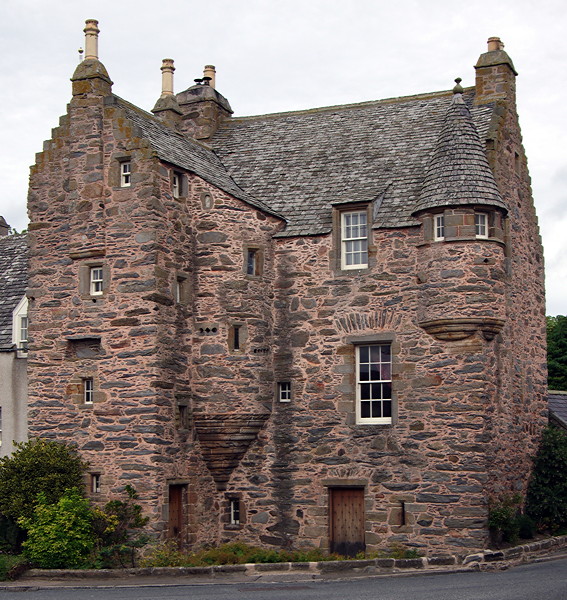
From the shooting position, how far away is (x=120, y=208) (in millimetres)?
23969

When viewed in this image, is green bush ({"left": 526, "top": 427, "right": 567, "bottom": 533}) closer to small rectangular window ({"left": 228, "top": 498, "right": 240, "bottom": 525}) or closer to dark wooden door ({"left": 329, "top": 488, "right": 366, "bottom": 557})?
dark wooden door ({"left": 329, "top": 488, "right": 366, "bottom": 557})

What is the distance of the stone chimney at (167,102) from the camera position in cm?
3028

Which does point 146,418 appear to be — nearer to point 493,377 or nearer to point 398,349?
point 398,349

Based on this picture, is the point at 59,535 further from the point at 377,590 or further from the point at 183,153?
the point at 183,153

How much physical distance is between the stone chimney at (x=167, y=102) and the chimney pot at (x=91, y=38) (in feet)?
15.6

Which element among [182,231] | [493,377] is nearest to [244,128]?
[182,231]

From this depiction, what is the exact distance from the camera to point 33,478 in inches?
897

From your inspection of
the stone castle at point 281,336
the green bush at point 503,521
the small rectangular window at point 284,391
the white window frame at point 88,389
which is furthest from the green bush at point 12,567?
the green bush at point 503,521

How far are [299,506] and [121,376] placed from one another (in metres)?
5.30

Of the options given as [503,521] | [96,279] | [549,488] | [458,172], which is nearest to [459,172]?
[458,172]

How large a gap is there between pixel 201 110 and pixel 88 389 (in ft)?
34.7

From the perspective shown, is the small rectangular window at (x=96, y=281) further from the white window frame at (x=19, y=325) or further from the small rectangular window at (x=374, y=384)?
the small rectangular window at (x=374, y=384)

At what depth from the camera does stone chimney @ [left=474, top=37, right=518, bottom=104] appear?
88.8 ft

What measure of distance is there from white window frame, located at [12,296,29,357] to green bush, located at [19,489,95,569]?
7166mm
